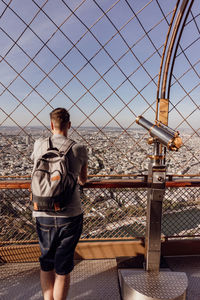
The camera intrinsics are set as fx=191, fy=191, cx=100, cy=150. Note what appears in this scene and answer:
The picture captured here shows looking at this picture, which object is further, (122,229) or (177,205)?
(177,205)

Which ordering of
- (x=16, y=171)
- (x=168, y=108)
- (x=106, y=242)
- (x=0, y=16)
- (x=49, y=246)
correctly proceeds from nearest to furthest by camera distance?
1. (x=49, y=246)
2. (x=0, y=16)
3. (x=168, y=108)
4. (x=106, y=242)
5. (x=16, y=171)

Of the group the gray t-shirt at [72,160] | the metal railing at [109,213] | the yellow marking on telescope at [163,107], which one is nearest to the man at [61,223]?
the gray t-shirt at [72,160]

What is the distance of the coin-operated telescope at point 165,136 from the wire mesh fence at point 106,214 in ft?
2.96

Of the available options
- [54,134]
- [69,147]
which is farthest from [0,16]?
[69,147]

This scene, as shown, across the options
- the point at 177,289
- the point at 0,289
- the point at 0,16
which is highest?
the point at 0,16

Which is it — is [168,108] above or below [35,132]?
above

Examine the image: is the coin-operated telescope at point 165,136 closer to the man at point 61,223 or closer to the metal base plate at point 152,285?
the man at point 61,223

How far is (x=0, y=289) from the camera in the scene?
1615 millimetres

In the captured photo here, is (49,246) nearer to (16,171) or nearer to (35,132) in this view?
(35,132)

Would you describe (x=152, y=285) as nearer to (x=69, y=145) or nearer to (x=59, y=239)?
(x=59, y=239)

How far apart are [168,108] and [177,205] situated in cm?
142

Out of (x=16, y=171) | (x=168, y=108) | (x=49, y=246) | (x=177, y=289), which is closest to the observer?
(x=49, y=246)

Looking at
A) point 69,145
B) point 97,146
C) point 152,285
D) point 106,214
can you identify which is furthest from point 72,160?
point 106,214

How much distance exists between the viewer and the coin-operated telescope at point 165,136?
1.15 metres
